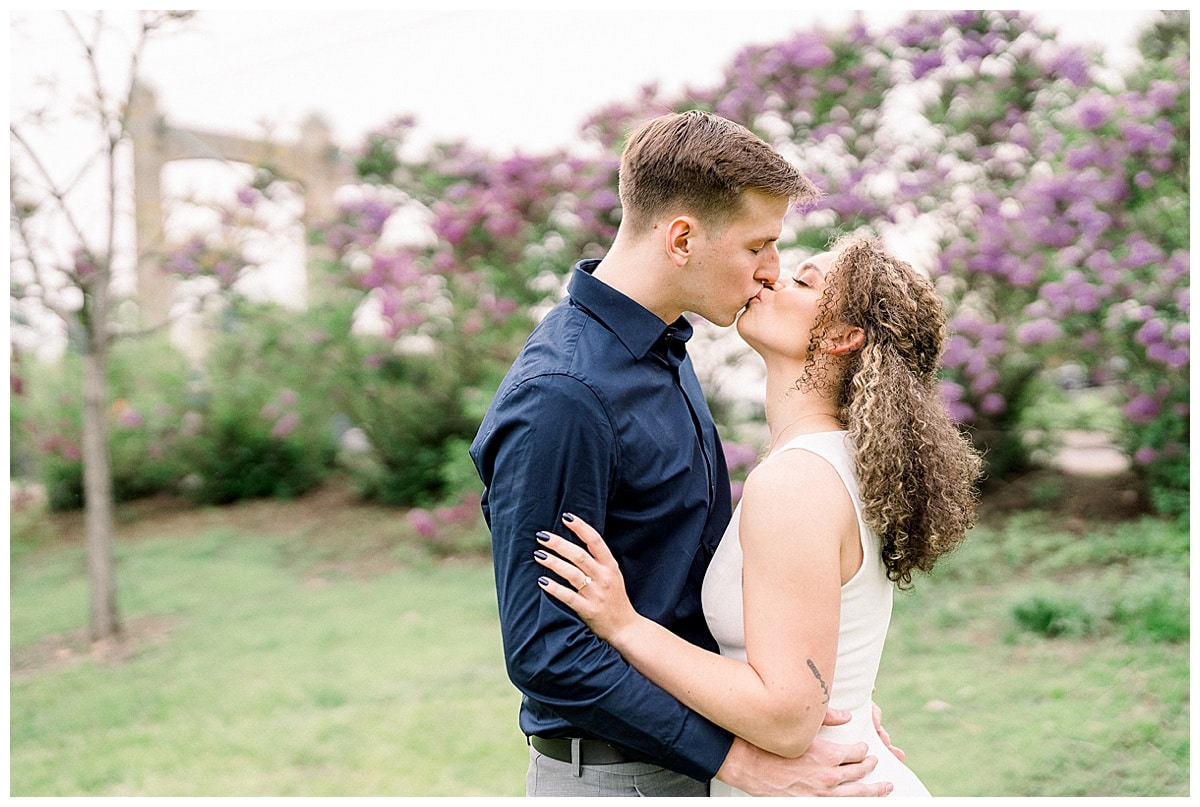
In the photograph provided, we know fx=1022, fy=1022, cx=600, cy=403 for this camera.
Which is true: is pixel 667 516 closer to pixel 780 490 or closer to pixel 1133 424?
pixel 780 490

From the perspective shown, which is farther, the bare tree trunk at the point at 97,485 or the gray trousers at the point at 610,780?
the bare tree trunk at the point at 97,485

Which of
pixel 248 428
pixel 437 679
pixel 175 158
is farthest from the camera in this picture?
pixel 248 428

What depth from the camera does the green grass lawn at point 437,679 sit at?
401 cm

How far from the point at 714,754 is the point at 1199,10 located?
4.83 meters

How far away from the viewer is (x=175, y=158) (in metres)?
9.02

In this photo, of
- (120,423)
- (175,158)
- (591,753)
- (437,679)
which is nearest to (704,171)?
(591,753)

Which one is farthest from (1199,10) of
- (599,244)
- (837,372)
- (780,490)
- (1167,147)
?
(780,490)

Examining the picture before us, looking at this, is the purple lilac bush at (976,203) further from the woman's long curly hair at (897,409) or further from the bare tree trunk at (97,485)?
the woman's long curly hair at (897,409)

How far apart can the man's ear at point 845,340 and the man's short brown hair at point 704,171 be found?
27cm

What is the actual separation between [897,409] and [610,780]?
2.82 feet

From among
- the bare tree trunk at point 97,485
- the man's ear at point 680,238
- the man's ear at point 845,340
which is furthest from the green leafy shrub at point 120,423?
the man's ear at point 845,340

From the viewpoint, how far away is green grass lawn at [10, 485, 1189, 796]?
4012 millimetres

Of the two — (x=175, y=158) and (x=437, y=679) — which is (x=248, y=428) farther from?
(x=437, y=679)

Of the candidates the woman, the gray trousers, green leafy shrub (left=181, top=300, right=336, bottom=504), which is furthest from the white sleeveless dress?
green leafy shrub (left=181, top=300, right=336, bottom=504)
